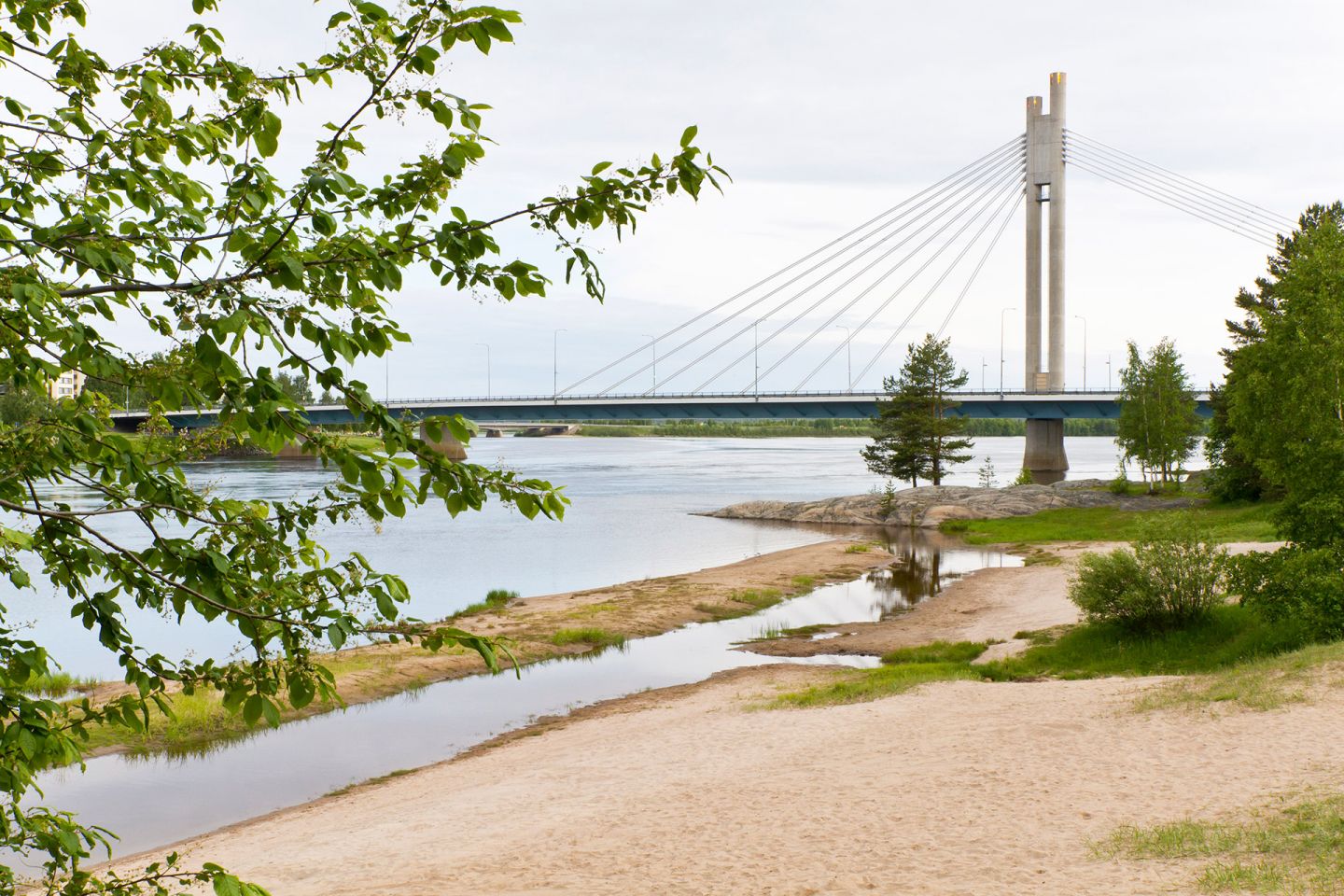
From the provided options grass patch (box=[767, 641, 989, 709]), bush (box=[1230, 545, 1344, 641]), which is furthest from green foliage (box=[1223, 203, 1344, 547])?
grass patch (box=[767, 641, 989, 709])

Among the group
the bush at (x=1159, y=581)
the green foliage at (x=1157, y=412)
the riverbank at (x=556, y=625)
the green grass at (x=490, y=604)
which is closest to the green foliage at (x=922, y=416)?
the green foliage at (x=1157, y=412)

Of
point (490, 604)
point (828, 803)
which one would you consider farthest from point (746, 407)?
point (828, 803)

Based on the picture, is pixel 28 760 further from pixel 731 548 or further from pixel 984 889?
pixel 731 548

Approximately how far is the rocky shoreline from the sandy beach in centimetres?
3761

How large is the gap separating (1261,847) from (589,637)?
17765 mm

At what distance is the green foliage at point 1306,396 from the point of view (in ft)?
52.3

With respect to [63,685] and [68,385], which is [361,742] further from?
[68,385]

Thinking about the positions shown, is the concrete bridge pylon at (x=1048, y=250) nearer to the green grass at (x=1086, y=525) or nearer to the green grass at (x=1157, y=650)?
the green grass at (x=1086, y=525)

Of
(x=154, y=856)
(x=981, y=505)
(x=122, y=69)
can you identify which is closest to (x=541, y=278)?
(x=122, y=69)

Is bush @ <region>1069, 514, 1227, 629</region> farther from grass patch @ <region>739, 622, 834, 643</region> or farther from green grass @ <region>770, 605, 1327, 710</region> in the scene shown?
grass patch @ <region>739, 622, 834, 643</region>

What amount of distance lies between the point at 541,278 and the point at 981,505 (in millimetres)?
51674

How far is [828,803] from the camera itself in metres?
10.6

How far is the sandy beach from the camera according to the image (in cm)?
880

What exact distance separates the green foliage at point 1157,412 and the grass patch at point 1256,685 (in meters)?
42.2
